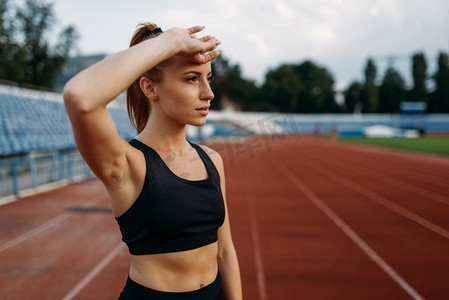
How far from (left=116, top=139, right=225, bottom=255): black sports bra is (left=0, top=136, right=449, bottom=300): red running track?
124 inches

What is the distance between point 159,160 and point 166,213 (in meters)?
0.17

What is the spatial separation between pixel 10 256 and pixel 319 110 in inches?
2142

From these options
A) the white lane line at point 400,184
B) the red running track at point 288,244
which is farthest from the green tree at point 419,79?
the red running track at point 288,244

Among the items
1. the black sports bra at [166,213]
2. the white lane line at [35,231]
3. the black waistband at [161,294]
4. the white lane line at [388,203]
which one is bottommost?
the white lane line at [388,203]

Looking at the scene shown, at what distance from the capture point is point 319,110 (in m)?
56.0

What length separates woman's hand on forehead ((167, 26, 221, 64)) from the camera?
38.8 inches

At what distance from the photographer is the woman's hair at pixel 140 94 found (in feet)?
3.61

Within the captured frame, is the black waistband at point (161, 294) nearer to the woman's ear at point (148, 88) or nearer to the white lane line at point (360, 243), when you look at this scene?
the woman's ear at point (148, 88)

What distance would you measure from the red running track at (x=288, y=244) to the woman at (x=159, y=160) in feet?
10.2

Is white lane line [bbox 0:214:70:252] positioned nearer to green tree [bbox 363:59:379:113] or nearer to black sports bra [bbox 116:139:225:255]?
black sports bra [bbox 116:139:225:255]

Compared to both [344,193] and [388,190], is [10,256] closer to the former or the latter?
[344,193]

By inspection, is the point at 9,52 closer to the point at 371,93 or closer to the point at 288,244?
the point at 288,244

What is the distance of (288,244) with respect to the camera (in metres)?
5.62

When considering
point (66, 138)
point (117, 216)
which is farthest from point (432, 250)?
point (66, 138)
